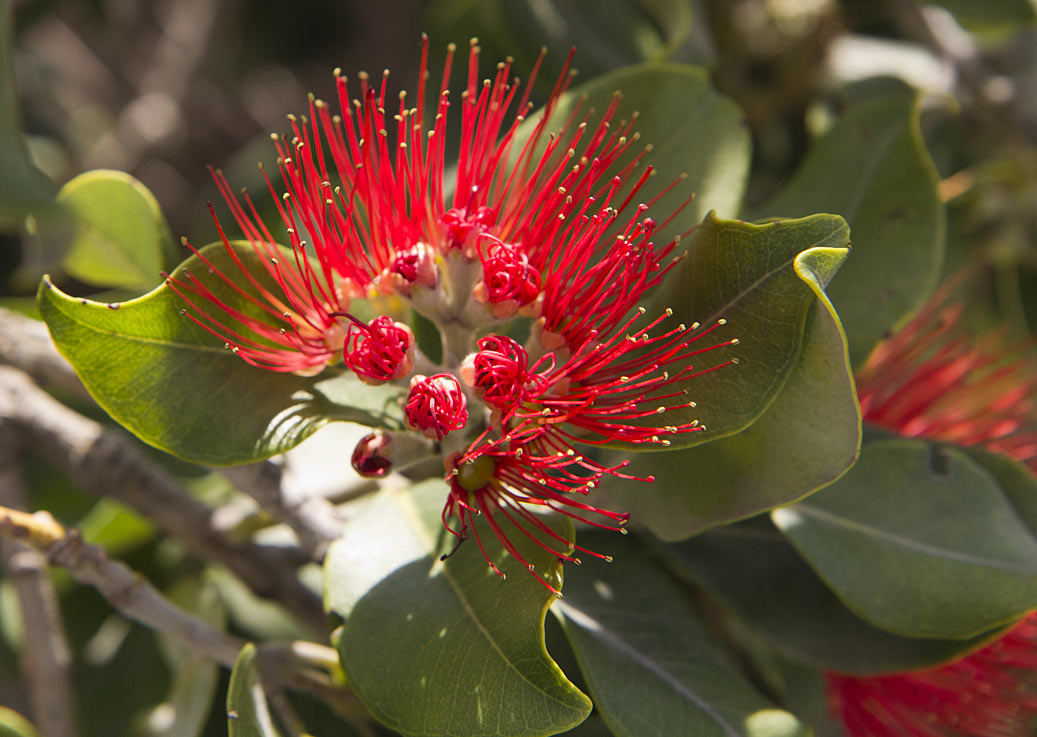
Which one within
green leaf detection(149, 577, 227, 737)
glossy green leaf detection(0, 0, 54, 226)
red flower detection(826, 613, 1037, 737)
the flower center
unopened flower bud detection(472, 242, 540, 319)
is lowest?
red flower detection(826, 613, 1037, 737)

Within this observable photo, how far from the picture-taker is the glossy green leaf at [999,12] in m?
1.55

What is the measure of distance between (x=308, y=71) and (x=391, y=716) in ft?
8.88

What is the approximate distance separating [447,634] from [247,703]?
0.74 feet

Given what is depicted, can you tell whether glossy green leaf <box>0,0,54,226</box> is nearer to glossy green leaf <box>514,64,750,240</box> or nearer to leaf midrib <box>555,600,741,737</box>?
glossy green leaf <box>514,64,750,240</box>

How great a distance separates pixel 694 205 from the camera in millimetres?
1088

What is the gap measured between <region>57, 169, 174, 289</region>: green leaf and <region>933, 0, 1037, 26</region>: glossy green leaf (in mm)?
1317

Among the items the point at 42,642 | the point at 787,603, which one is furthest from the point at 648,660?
the point at 42,642

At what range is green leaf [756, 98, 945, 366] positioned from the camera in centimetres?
110

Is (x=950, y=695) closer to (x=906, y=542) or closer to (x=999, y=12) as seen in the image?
(x=906, y=542)

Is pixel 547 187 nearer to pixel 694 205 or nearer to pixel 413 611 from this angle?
pixel 694 205

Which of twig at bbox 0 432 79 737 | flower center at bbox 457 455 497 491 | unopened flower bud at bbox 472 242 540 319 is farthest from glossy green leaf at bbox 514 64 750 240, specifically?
twig at bbox 0 432 79 737

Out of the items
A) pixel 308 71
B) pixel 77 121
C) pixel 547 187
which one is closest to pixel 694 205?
pixel 547 187

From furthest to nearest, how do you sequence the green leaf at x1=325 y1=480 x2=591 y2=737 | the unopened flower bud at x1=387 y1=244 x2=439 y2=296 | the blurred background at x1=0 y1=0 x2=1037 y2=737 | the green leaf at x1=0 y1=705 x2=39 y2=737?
the blurred background at x1=0 y1=0 x2=1037 y2=737
the green leaf at x1=0 y1=705 x2=39 y2=737
the unopened flower bud at x1=387 y1=244 x2=439 y2=296
the green leaf at x1=325 y1=480 x2=591 y2=737

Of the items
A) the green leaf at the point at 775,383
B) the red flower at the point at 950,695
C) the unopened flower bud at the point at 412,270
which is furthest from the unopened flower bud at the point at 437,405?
the red flower at the point at 950,695
